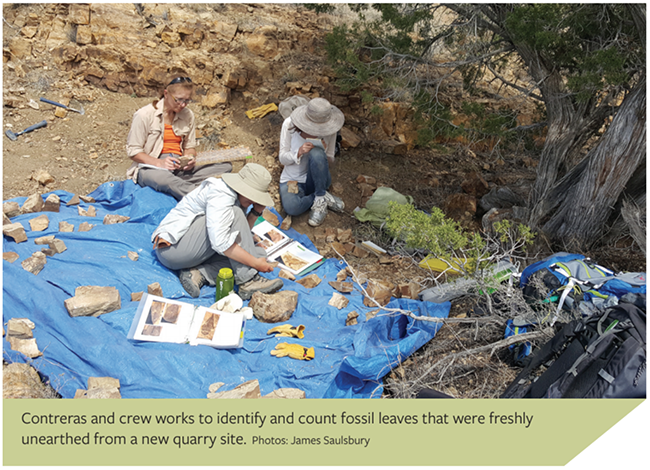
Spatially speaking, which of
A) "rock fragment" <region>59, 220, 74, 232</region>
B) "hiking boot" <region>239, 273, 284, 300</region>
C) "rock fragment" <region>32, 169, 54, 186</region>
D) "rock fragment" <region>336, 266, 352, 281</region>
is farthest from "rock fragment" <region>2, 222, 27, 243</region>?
"rock fragment" <region>336, 266, 352, 281</region>

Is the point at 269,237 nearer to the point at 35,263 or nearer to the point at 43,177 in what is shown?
the point at 35,263

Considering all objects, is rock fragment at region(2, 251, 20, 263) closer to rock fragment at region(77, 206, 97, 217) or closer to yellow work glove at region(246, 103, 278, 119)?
rock fragment at region(77, 206, 97, 217)

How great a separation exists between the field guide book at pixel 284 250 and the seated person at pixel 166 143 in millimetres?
934

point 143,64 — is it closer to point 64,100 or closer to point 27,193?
point 64,100

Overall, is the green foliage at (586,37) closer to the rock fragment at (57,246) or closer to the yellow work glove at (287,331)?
the yellow work glove at (287,331)

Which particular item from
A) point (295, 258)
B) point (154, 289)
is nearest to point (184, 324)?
point (154, 289)

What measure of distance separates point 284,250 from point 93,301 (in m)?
1.91

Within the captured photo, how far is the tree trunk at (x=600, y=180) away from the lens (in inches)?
177

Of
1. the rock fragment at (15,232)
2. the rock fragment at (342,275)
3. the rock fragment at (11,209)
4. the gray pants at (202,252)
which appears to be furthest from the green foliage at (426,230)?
the rock fragment at (11,209)

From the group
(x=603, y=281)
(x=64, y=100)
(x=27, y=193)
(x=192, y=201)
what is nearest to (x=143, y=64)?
(x=64, y=100)

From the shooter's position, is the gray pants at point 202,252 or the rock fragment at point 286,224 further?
the rock fragment at point 286,224

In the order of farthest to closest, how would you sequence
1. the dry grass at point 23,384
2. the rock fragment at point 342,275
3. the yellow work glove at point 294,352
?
the rock fragment at point 342,275 → the yellow work glove at point 294,352 → the dry grass at point 23,384

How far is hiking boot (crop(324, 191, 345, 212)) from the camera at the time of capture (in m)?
5.63

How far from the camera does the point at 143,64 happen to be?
23.8 ft
